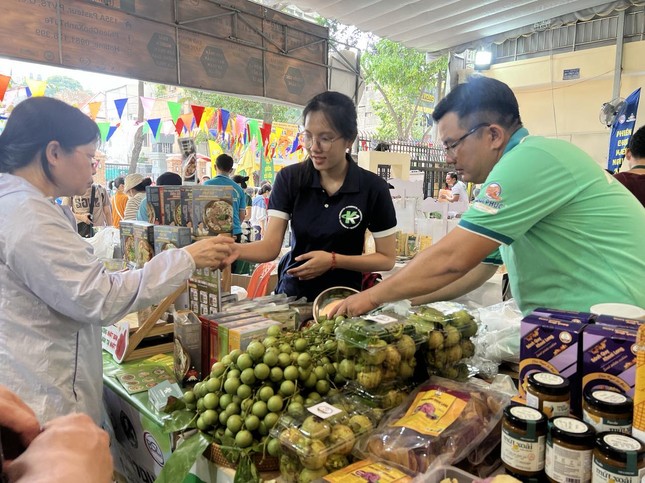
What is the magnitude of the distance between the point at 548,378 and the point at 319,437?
481 millimetres

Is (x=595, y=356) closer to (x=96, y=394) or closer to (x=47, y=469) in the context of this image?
(x=47, y=469)

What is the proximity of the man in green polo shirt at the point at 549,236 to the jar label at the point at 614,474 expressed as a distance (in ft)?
2.36

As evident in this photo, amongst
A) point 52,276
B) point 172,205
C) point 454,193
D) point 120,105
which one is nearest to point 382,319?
point 52,276

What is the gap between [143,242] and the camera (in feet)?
6.23

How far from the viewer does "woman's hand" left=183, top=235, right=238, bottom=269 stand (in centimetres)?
156

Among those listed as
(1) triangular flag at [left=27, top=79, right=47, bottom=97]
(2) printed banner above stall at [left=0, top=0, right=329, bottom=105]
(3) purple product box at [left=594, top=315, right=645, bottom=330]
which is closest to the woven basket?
(3) purple product box at [left=594, top=315, right=645, bottom=330]

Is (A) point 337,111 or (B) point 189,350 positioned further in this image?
(A) point 337,111

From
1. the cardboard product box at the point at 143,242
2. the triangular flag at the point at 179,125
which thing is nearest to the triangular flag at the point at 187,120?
the triangular flag at the point at 179,125

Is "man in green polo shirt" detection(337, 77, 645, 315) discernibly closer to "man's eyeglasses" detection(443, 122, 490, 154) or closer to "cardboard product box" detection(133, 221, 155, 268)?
"man's eyeglasses" detection(443, 122, 490, 154)

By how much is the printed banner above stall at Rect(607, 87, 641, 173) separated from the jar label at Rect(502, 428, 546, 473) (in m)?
6.39

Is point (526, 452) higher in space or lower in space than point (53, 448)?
lower

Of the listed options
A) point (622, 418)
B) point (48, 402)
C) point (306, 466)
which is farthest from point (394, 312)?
point (48, 402)

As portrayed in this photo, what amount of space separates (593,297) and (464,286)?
1.82 ft

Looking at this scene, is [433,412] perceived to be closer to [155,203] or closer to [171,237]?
[171,237]
